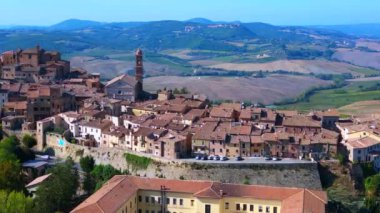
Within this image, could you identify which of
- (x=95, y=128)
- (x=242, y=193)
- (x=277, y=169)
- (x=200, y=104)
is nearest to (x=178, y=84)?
(x=200, y=104)

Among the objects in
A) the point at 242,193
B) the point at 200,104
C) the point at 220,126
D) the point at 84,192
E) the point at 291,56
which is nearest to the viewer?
the point at 242,193

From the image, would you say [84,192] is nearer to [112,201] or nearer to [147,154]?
[147,154]

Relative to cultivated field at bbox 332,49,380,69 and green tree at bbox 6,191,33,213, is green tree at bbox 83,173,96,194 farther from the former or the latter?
cultivated field at bbox 332,49,380,69

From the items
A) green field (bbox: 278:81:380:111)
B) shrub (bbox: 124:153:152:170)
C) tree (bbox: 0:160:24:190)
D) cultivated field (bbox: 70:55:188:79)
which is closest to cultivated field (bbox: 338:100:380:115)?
green field (bbox: 278:81:380:111)

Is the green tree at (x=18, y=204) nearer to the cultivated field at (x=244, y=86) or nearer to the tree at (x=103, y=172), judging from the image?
the tree at (x=103, y=172)

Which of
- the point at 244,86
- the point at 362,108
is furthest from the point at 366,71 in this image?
the point at 362,108
